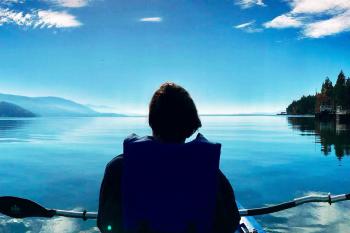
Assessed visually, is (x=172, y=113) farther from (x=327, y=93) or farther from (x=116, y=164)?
(x=327, y=93)

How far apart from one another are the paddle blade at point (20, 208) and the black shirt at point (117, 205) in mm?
1847

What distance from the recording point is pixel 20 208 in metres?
5.10

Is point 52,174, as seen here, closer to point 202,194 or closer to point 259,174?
point 259,174

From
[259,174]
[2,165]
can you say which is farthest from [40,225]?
[2,165]

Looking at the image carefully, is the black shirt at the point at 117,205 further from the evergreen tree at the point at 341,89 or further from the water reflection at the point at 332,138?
the evergreen tree at the point at 341,89

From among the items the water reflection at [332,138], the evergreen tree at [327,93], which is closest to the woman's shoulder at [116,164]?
the water reflection at [332,138]

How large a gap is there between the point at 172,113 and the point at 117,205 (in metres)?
1.11

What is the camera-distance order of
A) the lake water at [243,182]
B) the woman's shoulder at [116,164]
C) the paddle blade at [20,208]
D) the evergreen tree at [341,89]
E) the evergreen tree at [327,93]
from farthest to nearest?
the evergreen tree at [327,93] < the evergreen tree at [341,89] < the lake water at [243,182] < the paddle blade at [20,208] < the woman's shoulder at [116,164]

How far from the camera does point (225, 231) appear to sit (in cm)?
361

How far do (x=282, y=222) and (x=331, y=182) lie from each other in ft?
34.4

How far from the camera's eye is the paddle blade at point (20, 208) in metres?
5.05

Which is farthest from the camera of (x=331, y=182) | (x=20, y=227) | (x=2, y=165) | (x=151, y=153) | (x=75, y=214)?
(x=2, y=165)

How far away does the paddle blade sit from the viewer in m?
5.05

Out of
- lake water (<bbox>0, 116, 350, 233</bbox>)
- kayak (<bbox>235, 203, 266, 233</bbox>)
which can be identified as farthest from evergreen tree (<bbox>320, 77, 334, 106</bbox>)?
kayak (<bbox>235, 203, 266, 233</bbox>)
